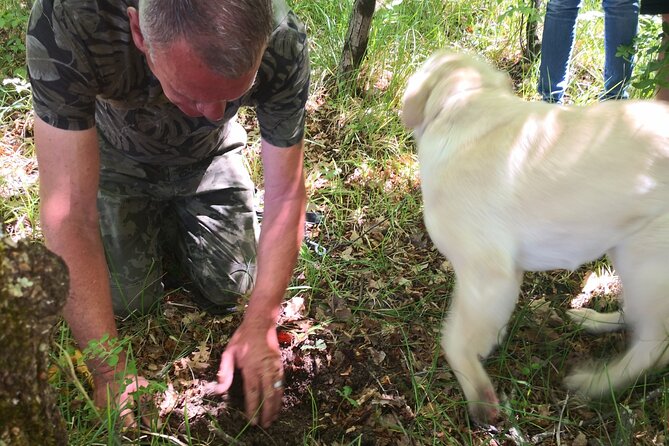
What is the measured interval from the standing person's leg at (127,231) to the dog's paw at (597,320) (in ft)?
6.80

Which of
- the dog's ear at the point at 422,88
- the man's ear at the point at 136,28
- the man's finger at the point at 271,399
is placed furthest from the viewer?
the dog's ear at the point at 422,88

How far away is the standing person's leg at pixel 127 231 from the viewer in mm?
2955

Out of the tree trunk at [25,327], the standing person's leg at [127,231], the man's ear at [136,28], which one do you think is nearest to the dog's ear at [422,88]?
the man's ear at [136,28]

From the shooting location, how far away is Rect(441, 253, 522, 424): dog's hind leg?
85.5 inches

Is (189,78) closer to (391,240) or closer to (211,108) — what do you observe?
(211,108)

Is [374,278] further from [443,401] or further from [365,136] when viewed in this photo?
[365,136]

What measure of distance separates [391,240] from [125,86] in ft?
5.61

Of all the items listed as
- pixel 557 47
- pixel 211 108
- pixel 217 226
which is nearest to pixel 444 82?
pixel 211 108

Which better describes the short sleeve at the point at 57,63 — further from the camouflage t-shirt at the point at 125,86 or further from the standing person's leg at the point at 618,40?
the standing person's leg at the point at 618,40

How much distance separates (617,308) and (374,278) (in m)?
1.23

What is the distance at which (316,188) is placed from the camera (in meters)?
3.70

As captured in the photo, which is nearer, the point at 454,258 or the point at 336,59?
the point at 454,258

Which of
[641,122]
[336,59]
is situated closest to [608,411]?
[641,122]

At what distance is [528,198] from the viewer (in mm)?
2098
